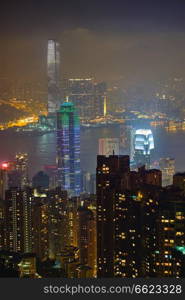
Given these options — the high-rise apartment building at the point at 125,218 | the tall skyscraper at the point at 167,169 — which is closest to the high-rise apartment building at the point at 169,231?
the high-rise apartment building at the point at 125,218

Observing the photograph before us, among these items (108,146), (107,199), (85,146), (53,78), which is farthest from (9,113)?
(107,199)

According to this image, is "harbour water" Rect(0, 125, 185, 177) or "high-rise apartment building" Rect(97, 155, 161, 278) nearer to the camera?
"high-rise apartment building" Rect(97, 155, 161, 278)

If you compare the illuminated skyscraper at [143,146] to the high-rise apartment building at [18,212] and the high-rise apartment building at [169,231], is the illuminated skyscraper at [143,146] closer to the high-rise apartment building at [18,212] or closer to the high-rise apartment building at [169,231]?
the high-rise apartment building at [169,231]

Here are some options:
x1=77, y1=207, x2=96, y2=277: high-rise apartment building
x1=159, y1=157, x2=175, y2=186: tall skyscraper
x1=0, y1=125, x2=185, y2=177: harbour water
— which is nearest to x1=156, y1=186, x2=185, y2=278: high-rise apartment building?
x1=159, y1=157, x2=175, y2=186: tall skyscraper

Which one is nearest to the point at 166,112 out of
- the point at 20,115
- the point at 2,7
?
the point at 20,115

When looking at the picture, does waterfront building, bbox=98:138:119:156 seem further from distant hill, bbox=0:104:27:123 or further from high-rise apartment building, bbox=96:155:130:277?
distant hill, bbox=0:104:27:123

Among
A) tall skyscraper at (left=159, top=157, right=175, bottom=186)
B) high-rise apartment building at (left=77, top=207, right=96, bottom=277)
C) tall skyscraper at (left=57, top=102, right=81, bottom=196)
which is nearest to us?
tall skyscraper at (left=159, top=157, right=175, bottom=186)

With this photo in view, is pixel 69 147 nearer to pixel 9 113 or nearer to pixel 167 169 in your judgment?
pixel 9 113

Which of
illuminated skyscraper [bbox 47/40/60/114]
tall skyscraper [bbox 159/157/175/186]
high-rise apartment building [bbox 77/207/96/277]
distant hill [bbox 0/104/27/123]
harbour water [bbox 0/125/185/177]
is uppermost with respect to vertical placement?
illuminated skyscraper [bbox 47/40/60/114]
